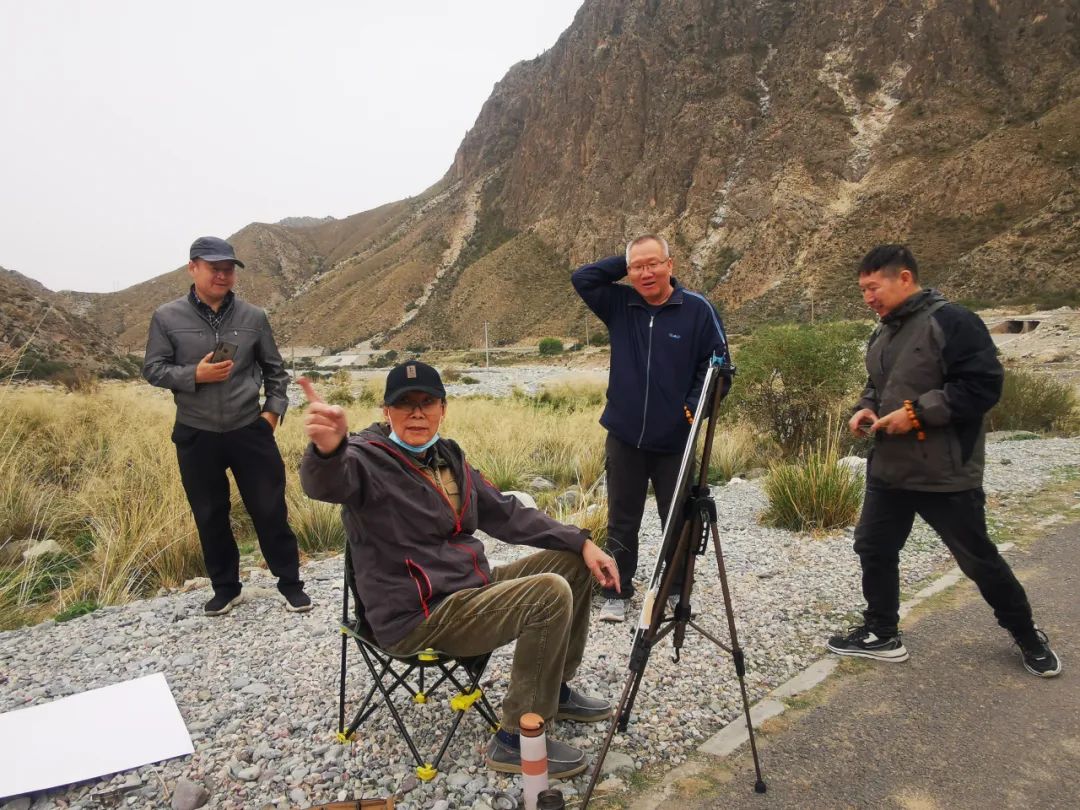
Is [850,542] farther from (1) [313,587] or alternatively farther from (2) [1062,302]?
(2) [1062,302]

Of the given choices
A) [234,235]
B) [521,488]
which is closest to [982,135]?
[521,488]

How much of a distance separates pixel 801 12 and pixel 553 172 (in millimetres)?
28488

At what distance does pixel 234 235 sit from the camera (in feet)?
389

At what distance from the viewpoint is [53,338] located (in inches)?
835

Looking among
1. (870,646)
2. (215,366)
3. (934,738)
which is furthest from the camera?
(215,366)

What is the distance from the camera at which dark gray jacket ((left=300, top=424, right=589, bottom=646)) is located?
2586 mm

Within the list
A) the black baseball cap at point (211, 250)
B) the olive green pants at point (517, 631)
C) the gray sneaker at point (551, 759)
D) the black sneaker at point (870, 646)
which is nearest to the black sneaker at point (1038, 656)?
the black sneaker at point (870, 646)

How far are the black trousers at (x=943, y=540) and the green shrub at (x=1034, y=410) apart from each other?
922 cm

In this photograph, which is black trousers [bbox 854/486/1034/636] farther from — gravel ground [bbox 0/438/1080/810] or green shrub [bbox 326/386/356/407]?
green shrub [bbox 326/386/356/407]

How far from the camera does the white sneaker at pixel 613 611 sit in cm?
414

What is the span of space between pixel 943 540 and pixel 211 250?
4265mm

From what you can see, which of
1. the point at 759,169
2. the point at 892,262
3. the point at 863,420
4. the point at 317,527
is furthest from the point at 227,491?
the point at 759,169

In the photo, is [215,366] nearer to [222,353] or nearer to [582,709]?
[222,353]

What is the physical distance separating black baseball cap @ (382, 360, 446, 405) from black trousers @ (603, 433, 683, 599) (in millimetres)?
1652
